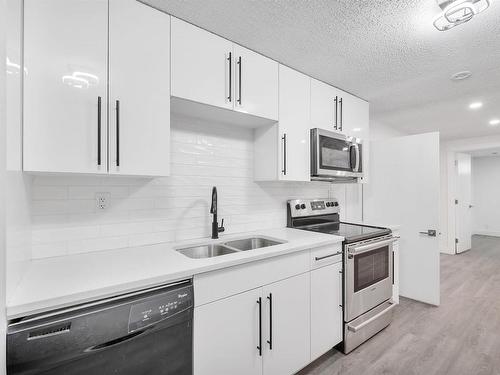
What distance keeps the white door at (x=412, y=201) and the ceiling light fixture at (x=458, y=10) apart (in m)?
1.62

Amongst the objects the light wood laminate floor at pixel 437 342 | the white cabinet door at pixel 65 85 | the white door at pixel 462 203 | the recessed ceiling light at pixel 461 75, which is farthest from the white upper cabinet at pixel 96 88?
the white door at pixel 462 203

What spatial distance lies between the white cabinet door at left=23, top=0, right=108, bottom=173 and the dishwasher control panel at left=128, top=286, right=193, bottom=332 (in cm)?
67

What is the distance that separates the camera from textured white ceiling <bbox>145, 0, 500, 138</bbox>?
4.55 feet

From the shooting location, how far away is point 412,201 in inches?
114

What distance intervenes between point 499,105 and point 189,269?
156 inches

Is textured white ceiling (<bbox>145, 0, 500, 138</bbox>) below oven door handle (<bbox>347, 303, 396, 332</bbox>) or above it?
above

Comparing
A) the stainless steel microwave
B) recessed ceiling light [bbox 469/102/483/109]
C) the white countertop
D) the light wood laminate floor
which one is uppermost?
recessed ceiling light [bbox 469/102/483/109]

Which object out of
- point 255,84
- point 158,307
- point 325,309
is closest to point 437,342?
point 325,309

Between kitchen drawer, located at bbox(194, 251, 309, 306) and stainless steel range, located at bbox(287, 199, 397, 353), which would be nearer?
kitchen drawer, located at bbox(194, 251, 309, 306)

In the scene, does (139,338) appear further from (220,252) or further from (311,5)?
(311,5)

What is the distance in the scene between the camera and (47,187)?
1.35 metres

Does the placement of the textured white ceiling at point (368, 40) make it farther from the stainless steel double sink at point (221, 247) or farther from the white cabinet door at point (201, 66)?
the stainless steel double sink at point (221, 247)

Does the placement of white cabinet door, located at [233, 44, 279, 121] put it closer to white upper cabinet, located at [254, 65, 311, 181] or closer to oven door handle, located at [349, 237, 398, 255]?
white upper cabinet, located at [254, 65, 311, 181]

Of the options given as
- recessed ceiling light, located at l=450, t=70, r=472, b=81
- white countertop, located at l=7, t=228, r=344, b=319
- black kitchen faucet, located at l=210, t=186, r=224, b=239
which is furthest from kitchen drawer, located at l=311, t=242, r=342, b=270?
recessed ceiling light, located at l=450, t=70, r=472, b=81
